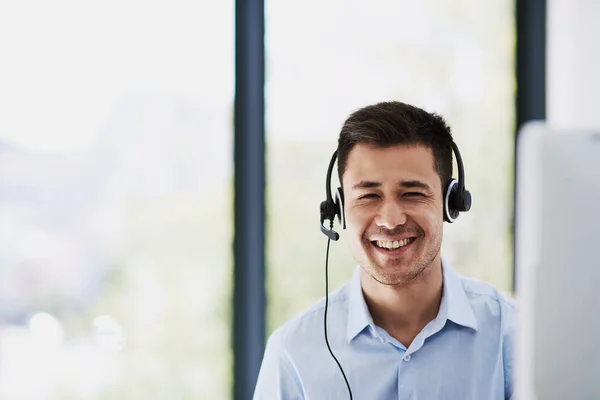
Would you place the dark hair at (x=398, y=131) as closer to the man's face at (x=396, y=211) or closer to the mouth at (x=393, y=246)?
the man's face at (x=396, y=211)

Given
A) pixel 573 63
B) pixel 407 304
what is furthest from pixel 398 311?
pixel 573 63

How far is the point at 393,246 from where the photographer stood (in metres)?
1.42

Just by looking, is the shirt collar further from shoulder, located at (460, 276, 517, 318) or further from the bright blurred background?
the bright blurred background

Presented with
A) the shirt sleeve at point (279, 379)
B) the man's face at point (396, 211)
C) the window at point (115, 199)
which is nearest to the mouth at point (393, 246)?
the man's face at point (396, 211)

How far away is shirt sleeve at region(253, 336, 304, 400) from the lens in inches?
54.9

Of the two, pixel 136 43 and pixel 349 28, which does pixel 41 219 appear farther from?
pixel 349 28

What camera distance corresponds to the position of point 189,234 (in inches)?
85.3

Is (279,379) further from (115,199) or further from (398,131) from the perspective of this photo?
(115,199)

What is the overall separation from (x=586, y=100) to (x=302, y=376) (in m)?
1.40

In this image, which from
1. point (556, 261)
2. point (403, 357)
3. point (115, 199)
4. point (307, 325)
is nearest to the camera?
point (556, 261)

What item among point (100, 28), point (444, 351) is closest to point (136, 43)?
point (100, 28)

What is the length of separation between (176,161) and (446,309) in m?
1.13

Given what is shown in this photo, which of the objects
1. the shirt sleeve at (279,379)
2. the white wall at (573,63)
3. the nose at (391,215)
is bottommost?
the shirt sleeve at (279,379)

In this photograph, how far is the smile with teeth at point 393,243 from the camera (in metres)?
1.42
